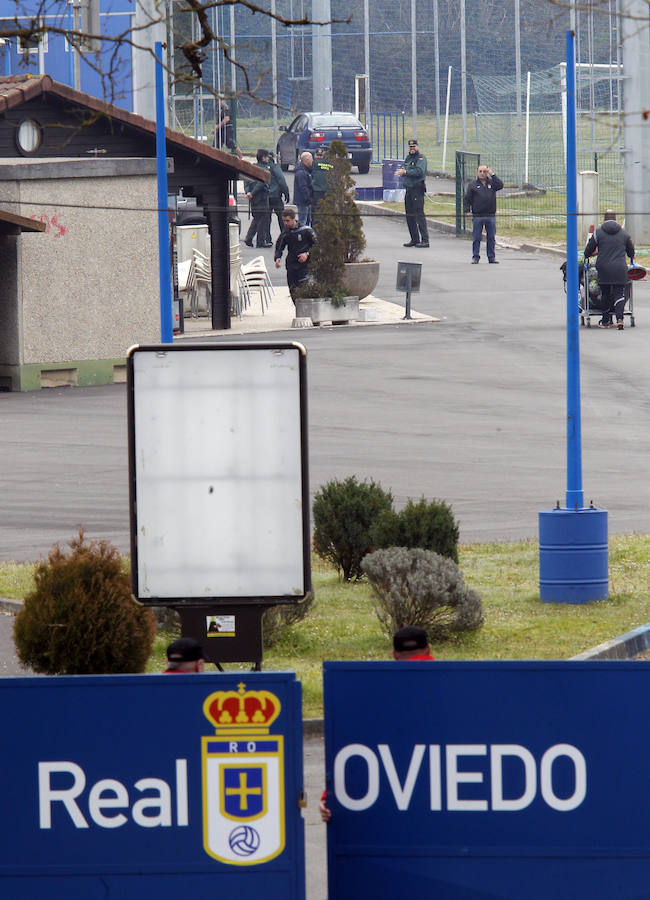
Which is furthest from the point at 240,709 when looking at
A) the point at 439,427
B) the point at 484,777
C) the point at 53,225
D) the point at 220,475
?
the point at 53,225

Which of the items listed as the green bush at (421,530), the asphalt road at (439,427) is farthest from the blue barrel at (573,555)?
the asphalt road at (439,427)

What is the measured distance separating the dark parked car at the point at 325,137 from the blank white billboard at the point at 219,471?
137ft

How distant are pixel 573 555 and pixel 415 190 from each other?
26.4 metres

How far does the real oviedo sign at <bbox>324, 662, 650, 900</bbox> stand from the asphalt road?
28.6 ft

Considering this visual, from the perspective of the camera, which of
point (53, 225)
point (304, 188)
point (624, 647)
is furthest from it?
point (304, 188)

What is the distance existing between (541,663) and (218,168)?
2462 centimetres

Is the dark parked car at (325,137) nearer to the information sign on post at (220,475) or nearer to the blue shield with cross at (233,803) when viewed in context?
the information sign on post at (220,475)

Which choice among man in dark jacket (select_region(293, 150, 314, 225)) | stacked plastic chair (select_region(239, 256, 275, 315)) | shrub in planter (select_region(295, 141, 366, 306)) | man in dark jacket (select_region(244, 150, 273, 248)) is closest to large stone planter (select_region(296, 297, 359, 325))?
shrub in planter (select_region(295, 141, 366, 306))

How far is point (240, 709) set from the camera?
5.39 metres

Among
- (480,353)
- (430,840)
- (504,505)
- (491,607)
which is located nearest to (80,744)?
(430,840)

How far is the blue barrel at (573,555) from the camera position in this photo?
12.0 m

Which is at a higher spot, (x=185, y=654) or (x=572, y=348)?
(x=572, y=348)

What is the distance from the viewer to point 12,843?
5.46m

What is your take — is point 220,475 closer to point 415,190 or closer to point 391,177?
point 415,190
